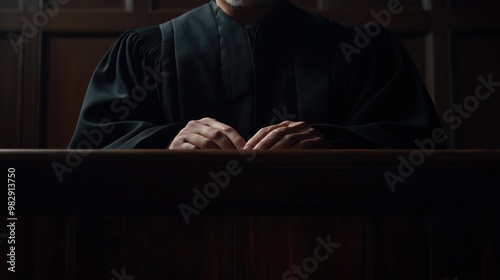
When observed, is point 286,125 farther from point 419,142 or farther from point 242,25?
point 242,25

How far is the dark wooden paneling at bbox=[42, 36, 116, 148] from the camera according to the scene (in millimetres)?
2566

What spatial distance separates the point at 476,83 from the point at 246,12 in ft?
3.34

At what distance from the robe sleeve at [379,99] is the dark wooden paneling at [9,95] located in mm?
1274

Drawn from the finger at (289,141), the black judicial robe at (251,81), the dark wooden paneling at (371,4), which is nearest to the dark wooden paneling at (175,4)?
the black judicial robe at (251,81)

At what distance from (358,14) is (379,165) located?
5.00ft

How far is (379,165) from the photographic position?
1173 mm

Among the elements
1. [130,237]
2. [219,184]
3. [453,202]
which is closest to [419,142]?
[453,202]

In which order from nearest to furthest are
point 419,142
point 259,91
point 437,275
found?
point 437,275 → point 419,142 → point 259,91

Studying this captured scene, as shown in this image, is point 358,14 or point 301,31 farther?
point 358,14

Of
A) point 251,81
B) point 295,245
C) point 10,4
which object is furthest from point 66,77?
point 295,245

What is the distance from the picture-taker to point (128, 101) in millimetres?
1921

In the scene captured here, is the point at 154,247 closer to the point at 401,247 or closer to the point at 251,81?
the point at 401,247

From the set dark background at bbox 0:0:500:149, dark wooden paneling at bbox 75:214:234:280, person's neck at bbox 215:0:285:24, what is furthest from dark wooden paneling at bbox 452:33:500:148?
dark wooden paneling at bbox 75:214:234:280

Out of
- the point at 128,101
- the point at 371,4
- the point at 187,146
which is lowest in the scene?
the point at 187,146
